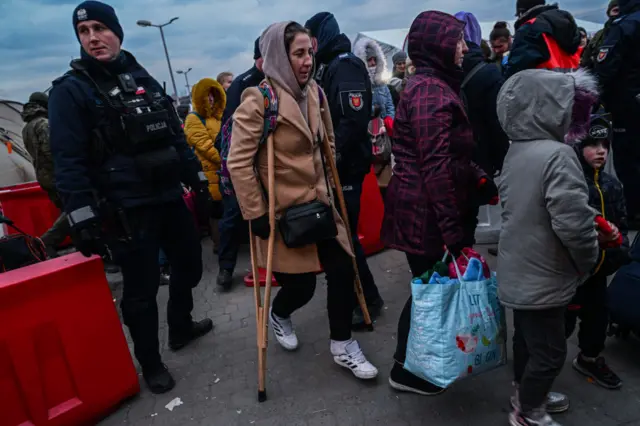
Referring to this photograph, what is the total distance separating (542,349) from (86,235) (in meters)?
2.43

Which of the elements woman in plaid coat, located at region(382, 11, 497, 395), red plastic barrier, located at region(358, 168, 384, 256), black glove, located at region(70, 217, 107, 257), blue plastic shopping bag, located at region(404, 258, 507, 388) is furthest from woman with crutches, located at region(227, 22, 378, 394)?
red plastic barrier, located at region(358, 168, 384, 256)

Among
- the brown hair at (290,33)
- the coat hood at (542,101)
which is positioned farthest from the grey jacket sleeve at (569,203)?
the brown hair at (290,33)

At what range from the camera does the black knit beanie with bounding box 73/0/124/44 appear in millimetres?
2752

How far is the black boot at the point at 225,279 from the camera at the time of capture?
476cm

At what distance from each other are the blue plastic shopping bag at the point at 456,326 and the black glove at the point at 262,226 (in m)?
0.91

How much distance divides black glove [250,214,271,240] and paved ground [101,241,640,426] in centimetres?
102

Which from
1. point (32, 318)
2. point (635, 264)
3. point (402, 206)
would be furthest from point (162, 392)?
point (635, 264)

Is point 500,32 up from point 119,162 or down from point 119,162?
up

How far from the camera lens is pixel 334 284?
293cm

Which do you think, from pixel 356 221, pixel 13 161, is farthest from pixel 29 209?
pixel 356 221

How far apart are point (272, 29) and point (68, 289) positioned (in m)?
1.88

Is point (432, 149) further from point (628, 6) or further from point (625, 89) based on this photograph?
point (628, 6)

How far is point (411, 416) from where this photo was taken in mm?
2604

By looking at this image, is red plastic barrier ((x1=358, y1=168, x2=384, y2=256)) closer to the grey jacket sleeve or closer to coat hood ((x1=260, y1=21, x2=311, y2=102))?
coat hood ((x1=260, y1=21, x2=311, y2=102))
